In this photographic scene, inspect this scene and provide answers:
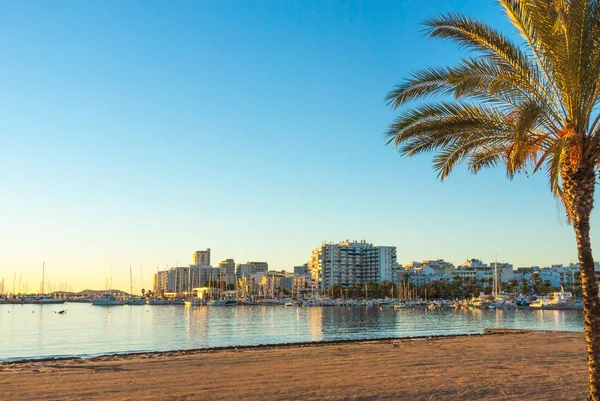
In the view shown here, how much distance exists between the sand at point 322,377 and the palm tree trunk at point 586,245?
2.71 meters

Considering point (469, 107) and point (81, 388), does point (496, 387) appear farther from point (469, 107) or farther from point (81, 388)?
point (81, 388)

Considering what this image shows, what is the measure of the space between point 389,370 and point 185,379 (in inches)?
→ 228

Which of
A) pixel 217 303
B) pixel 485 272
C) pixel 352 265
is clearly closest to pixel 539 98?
pixel 217 303

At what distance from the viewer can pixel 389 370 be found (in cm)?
1519

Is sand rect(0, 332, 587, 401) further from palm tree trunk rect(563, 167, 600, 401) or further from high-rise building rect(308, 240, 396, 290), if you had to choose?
high-rise building rect(308, 240, 396, 290)

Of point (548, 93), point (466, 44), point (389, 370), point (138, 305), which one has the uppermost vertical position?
point (466, 44)

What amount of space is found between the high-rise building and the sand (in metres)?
174

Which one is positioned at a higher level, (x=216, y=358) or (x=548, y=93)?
(x=548, y=93)

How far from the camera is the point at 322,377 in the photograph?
1393 centimetres

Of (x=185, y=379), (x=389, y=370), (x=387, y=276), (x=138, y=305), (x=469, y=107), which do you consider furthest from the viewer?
(x=387, y=276)

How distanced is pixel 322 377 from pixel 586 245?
7639 millimetres

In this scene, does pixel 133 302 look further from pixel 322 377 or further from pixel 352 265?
pixel 322 377

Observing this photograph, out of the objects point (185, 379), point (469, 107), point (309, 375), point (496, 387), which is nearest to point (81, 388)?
point (185, 379)

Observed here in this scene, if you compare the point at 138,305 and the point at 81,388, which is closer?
the point at 81,388
